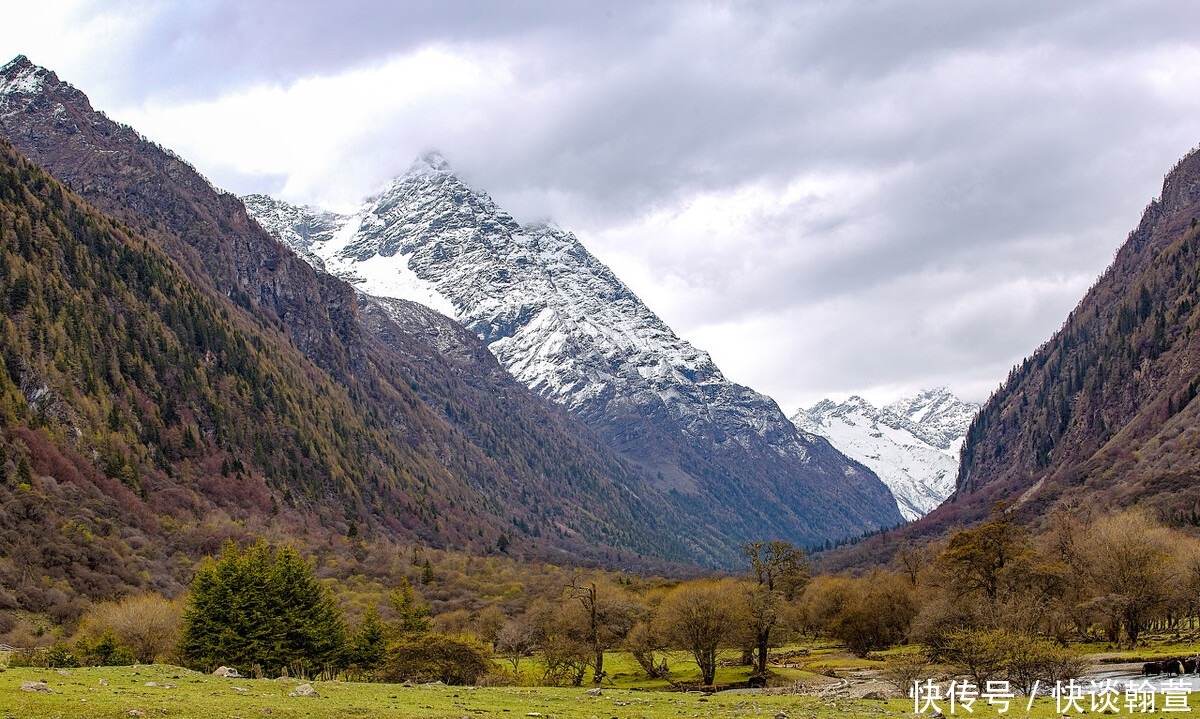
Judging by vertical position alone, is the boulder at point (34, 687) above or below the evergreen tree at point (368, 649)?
above

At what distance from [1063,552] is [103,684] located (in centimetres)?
10080

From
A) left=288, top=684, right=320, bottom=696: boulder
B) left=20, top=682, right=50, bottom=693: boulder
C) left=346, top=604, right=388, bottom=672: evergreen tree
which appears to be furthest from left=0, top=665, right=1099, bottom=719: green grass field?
left=346, top=604, right=388, bottom=672: evergreen tree

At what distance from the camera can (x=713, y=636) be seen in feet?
293

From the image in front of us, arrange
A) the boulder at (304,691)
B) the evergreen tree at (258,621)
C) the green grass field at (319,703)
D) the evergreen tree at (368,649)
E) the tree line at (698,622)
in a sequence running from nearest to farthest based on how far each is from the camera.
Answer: the green grass field at (319,703)
the boulder at (304,691)
the tree line at (698,622)
the evergreen tree at (258,621)
the evergreen tree at (368,649)

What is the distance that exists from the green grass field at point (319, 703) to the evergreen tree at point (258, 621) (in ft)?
57.8

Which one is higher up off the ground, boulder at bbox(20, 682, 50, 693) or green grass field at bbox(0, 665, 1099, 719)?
boulder at bbox(20, 682, 50, 693)

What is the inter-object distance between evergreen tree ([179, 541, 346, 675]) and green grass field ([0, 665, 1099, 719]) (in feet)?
57.8

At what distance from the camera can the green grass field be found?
3506 centimetres

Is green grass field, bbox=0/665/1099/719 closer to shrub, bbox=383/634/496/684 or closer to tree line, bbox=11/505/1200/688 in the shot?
tree line, bbox=11/505/1200/688

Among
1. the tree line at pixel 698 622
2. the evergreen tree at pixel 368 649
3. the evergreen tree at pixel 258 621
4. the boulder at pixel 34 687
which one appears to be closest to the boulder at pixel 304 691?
the boulder at pixel 34 687

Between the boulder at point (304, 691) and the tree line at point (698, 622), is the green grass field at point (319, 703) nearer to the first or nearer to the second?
the boulder at point (304, 691)

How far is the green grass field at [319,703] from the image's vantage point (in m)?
35.1

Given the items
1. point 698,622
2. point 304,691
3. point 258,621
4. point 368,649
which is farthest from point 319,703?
point 698,622

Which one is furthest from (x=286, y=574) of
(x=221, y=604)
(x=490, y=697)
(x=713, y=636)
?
(x=713, y=636)
